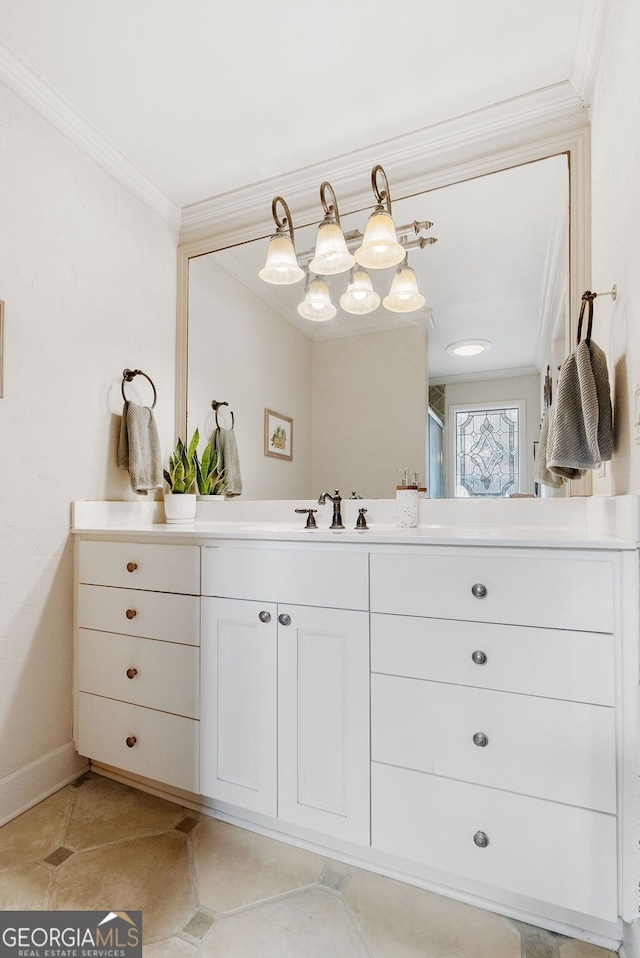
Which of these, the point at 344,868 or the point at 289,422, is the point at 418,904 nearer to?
the point at 344,868

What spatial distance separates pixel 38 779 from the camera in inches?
64.7

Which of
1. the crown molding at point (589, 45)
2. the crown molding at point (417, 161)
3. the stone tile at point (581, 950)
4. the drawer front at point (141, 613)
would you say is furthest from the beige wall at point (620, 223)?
the drawer front at point (141, 613)

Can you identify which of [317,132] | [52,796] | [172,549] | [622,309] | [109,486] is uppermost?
[317,132]

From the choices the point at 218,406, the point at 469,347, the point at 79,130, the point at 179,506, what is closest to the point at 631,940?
the point at 469,347

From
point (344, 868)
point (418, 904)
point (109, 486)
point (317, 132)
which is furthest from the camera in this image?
point (109, 486)

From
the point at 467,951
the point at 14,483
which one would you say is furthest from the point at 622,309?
the point at 14,483

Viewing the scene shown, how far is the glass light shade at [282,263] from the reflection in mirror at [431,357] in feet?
0.43

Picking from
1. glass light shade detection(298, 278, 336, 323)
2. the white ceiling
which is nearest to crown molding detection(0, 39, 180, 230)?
the white ceiling

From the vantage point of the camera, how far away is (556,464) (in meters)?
1.28

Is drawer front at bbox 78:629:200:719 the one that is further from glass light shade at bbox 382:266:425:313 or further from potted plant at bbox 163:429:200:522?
glass light shade at bbox 382:266:425:313

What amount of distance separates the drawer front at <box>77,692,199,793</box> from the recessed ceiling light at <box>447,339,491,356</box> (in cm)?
153

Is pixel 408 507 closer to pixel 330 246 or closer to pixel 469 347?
pixel 469 347

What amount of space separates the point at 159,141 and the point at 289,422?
3.86 ft

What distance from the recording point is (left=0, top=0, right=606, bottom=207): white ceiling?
142 cm
